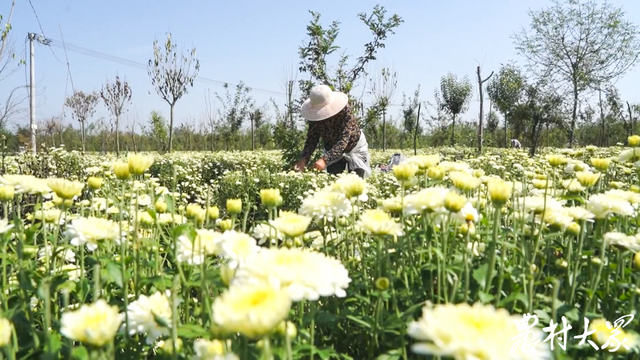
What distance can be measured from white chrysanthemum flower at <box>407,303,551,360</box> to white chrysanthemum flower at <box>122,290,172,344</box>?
23.9 inches

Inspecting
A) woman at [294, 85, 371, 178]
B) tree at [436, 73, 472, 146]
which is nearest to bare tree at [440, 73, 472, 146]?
tree at [436, 73, 472, 146]

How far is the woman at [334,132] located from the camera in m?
4.80

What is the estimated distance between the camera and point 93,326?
693mm

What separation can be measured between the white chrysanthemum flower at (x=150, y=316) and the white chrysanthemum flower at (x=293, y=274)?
34 cm

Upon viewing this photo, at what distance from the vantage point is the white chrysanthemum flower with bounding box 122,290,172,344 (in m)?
1.00

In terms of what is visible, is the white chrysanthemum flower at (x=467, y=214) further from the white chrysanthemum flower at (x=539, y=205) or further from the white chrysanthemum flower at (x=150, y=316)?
the white chrysanthemum flower at (x=150, y=316)

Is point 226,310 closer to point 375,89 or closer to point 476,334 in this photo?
point 476,334

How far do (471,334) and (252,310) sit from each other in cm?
26

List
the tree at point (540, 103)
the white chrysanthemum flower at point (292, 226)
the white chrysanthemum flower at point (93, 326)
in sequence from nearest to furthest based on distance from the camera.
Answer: the white chrysanthemum flower at point (93, 326)
the white chrysanthemum flower at point (292, 226)
the tree at point (540, 103)

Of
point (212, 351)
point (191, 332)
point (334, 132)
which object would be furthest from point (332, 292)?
point (334, 132)

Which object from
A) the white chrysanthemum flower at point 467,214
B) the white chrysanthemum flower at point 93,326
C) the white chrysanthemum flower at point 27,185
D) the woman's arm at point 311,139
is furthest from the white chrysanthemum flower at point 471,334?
the woman's arm at point 311,139

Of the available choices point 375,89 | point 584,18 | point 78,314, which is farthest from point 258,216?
point 584,18

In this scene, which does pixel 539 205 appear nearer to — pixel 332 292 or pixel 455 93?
pixel 332 292

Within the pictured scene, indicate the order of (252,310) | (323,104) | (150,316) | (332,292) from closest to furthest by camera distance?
(252,310) → (332,292) → (150,316) → (323,104)
